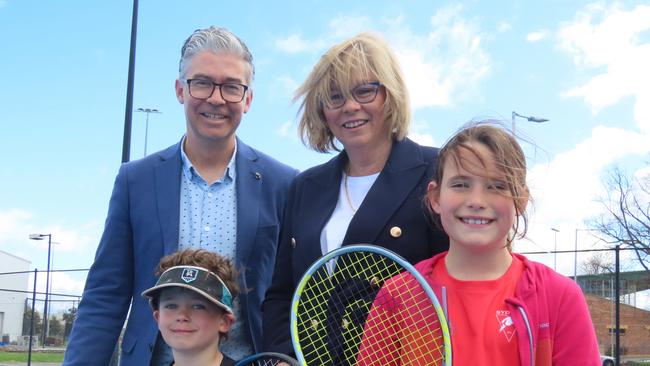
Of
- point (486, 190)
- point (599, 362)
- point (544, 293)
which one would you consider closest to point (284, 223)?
point (486, 190)

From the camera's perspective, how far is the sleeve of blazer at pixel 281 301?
2.92m

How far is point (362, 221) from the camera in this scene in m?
2.93

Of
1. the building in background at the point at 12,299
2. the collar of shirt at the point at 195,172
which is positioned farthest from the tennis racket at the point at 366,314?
the building in background at the point at 12,299

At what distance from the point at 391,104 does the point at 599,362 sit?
1350 millimetres

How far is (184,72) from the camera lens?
132 inches

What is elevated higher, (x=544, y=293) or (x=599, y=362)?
(x=544, y=293)

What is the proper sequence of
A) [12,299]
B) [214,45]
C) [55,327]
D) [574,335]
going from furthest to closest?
1. [12,299]
2. [55,327]
3. [214,45]
4. [574,335]

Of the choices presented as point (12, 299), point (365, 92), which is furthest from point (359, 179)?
point (12, 299)

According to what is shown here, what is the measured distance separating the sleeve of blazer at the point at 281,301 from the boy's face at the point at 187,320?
23 centimetres

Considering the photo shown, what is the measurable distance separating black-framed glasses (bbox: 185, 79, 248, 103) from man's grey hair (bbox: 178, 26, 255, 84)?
0.10 meters

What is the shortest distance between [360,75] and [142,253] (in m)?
1.42

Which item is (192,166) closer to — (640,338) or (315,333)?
(315,333)

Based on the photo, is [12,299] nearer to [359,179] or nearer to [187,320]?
[187,320]

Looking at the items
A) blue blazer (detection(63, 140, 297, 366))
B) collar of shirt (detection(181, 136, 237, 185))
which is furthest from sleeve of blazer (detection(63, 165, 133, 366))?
collar of shirt (detection(181, 136, 237, 185))
